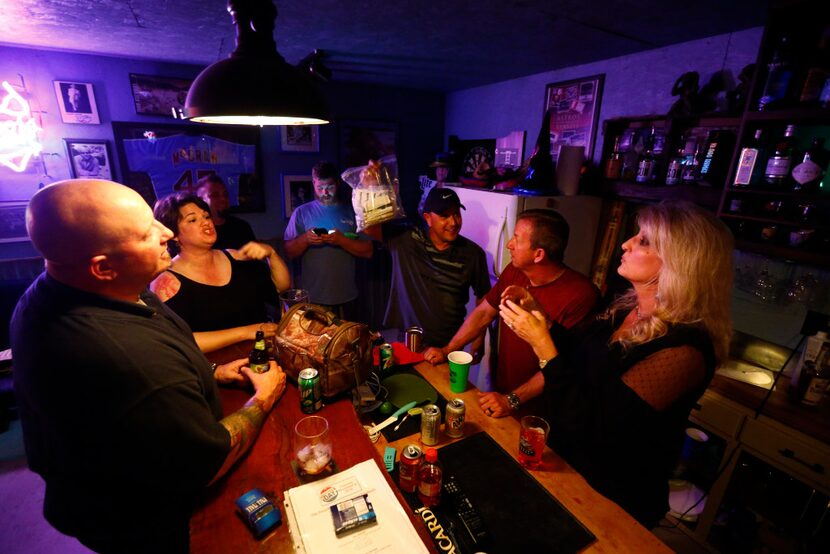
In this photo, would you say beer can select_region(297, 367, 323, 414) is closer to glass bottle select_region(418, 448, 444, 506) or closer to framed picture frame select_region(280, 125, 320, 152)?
glass bottle select_region(418, 448, 444, 506)

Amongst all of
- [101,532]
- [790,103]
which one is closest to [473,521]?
[101,532]

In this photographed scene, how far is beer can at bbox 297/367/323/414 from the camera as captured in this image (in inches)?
56.3

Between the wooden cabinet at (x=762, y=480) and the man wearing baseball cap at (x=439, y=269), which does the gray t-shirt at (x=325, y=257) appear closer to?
the man wearing baseball cap at (x=439, y=269)

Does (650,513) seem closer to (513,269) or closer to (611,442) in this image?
Answer: (611,442)

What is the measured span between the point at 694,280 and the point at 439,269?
5.24 feet

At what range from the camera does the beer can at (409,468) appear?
3.88 feet

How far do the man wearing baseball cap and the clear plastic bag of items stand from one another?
0.24m

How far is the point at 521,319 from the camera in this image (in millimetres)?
1541

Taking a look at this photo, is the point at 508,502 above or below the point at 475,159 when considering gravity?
below

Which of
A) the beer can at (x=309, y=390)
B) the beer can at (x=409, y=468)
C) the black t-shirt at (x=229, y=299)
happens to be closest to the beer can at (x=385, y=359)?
the beer can at (x=309, y=390)

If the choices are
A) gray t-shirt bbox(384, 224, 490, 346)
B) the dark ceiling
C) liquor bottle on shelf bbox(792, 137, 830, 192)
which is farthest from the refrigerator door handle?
liquor bottle on shelf bbox(792, 137, 830, 192)

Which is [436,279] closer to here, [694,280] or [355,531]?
[694,280]

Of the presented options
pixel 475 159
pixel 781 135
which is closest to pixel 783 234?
pixel 781 135

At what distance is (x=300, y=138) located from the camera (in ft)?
14.0
